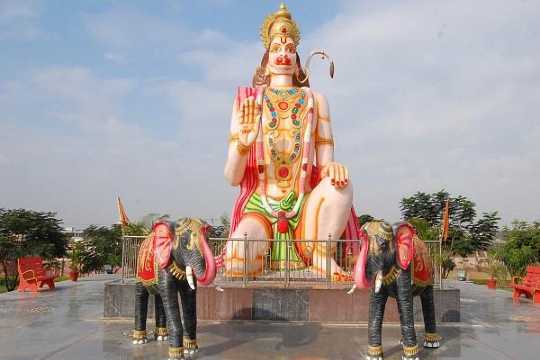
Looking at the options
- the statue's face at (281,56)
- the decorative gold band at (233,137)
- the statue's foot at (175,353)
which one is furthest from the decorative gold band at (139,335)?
the statue's face at (281,56)

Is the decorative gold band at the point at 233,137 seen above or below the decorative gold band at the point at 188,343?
above

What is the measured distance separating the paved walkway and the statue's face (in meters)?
4.86

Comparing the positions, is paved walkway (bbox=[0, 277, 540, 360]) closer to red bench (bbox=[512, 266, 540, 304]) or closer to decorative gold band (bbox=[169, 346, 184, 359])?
decorative gold band (bbox=[169, 346, 184, 359])

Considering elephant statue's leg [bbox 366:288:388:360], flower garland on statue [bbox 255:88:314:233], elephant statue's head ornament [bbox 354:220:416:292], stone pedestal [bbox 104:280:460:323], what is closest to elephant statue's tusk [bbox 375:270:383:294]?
elephant statue's head ornament [bbox 354:220:416:292]

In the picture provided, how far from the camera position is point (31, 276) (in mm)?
10820

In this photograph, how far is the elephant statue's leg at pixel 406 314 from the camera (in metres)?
4.89

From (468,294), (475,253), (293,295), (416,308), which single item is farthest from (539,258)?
(293,295)

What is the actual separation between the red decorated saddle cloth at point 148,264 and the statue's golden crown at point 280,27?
18.2 ft

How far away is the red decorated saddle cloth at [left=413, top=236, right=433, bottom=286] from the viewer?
534cm

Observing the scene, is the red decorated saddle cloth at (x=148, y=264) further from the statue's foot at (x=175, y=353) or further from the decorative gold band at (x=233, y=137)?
the decorative gold band at (x=233, y=137)

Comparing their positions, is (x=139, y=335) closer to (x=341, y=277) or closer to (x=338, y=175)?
(x=341, y=277)

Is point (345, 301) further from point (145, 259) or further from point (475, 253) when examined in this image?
point (475, 253)

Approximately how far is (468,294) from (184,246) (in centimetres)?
870

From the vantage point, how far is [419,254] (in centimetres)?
538
